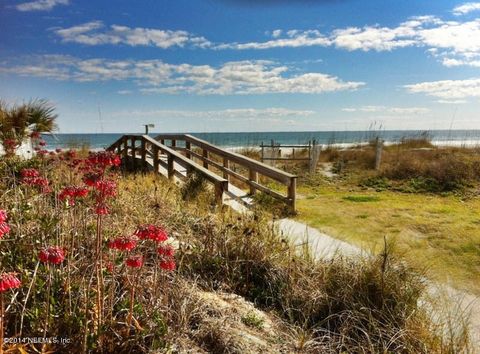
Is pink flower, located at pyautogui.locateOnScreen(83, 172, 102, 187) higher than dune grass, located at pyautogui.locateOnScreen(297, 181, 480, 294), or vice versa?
pink flower, located at pyautogui.locateOnScreen(83, 172, 102, 187)

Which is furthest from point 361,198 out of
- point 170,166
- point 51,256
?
point 51,256

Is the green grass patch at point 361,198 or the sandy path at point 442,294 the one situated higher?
the green grass patch at point 361,198

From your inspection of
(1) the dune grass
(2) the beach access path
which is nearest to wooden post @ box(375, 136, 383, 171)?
(1) the dune grass

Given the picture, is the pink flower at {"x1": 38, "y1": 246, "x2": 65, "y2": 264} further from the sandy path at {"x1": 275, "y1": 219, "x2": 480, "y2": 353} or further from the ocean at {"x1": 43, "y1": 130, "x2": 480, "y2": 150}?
the ocean at {"x1": 43, "y1": 130, "x2": 480, "y2": 150}

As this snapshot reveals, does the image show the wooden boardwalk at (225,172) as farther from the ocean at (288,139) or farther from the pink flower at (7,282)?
the pink flower at (7,282)

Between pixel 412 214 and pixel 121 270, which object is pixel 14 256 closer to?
pixel 121 270

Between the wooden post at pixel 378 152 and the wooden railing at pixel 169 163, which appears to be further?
the wooden post at pixel 378 152

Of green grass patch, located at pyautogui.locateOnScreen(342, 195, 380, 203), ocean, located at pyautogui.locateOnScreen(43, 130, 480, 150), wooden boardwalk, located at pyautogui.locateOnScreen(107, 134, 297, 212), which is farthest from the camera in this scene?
ocean, located at pyautogui.locateOnScreen(43, 130, 480, 150)

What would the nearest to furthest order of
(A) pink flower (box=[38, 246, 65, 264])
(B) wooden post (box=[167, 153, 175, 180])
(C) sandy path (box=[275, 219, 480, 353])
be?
(A) pink flower (box=[38, 246, 65, 264])
(C) sandy path (box=[275, 219, 480, 353])
(B) wooden post (box=[167, 153, 175, 180])

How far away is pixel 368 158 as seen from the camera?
50.2 feet

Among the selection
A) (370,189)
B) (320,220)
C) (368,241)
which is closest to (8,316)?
(368,241)

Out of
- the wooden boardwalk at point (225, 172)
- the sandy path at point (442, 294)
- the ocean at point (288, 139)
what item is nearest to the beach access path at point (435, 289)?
the sandy path at point (442, 294)

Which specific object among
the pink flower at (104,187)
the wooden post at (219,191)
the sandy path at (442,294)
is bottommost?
the sandy path at (442,294)

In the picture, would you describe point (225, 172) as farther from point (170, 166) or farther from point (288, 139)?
point (288, 139)
